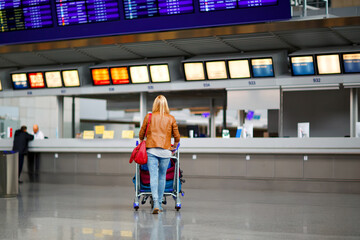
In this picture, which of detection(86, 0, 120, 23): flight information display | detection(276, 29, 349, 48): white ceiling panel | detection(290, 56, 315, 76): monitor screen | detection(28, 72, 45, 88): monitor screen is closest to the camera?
detection(276, 29, 349, 48): white ceiling panel

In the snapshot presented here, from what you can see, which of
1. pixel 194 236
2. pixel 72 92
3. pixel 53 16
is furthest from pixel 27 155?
pixel 194 236

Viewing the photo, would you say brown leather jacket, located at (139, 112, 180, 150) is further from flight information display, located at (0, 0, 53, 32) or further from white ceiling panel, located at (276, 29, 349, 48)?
flight information display, located at (0, 0, 53, 32)

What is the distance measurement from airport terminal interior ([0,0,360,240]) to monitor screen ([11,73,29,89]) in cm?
4

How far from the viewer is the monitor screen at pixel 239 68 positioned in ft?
36.1

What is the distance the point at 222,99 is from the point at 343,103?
297cm

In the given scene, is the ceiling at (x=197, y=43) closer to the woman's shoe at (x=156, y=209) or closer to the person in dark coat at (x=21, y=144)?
the person in dark coat at (x=21, y=144)

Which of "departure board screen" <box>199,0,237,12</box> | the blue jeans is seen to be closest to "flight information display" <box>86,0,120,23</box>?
"departure board screen" <box>199,0,237,12</box>

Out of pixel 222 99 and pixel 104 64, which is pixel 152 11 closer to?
pixel 104 64

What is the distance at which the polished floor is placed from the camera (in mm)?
4711

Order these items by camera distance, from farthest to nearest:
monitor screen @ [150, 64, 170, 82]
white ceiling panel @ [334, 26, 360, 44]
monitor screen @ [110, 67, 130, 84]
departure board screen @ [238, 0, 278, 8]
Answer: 1. monitor screen @ [110, 67, 130, 84]
2. monitor screen @ [150, 64, 170, 82]
3. white ceiling panel @ [334, 26, 360, 44]
4. departure board screen @ [238, 0, 278, 8]

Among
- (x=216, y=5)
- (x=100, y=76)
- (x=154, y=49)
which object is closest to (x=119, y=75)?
(x=100, y=76)

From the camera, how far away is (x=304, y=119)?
42.5ft

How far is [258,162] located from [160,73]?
10.3ft

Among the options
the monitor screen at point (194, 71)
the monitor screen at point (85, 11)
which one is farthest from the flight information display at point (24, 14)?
the monitor screen at point (194, 71)
